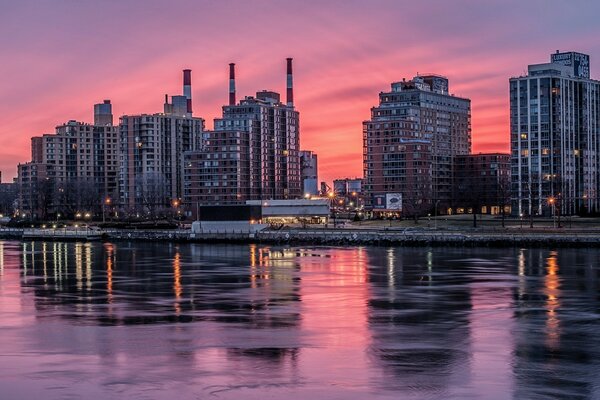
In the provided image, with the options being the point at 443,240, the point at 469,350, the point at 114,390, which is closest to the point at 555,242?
the point at 443,240

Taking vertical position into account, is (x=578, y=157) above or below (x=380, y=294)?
above

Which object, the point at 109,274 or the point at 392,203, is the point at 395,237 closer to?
the point at 109,274

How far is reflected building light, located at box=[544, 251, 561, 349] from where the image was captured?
31.3m

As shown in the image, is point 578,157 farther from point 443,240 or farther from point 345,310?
point 345,310

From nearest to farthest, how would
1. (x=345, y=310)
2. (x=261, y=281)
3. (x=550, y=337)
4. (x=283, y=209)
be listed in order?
(x=550, y=337) < (x=345, y=310) < (x=261, y=281) < (x=283, y=209)

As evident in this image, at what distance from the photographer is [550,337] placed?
31562 millimetres

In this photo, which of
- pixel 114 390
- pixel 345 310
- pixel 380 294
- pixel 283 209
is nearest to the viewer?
pixel 114 390

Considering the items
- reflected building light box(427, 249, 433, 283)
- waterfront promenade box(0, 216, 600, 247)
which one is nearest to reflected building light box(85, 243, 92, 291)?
reflected building light box(427, 249, 433, 283)

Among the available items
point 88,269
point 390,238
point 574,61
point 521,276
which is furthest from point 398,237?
point 574,61

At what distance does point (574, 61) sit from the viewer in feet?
584

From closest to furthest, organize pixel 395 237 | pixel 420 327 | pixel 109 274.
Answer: pixel 420 327 → pixel 109 274 → pixel 395 237

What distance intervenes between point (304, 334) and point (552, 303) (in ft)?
48.8

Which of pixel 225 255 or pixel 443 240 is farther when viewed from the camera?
pixel 443 240

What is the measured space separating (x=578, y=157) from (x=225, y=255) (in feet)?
341
